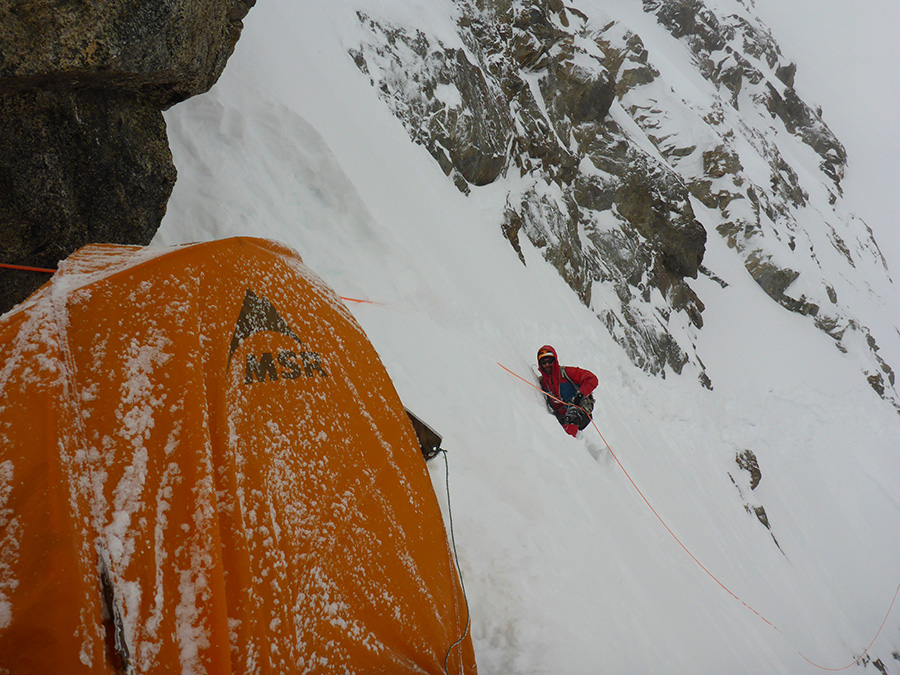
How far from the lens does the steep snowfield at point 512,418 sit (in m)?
3.41

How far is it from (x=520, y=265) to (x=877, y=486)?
652 inches

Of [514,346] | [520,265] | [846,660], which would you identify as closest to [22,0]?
[514,346]

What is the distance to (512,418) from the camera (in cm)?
506

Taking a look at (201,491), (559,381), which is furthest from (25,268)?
(559,381)

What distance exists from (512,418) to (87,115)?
14.3 feet

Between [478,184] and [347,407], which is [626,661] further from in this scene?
[478,184]

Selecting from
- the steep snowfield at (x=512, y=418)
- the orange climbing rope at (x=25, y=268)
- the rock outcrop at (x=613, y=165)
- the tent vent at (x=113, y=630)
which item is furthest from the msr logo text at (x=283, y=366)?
the rock outcrop at (x=613, y=165)

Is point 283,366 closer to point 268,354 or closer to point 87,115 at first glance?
point 268,354

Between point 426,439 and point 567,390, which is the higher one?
point 426,439

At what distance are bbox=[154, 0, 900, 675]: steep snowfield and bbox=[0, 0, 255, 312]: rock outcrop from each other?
0.68 m

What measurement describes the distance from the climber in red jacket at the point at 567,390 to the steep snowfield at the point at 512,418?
417 mm

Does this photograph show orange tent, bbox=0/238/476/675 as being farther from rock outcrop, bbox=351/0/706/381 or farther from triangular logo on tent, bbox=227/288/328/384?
rock outcrop, bbox=351/0/706/381

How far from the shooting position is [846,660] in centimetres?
919

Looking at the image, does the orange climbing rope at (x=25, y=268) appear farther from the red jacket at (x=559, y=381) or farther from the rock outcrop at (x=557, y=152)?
the rock outcrop at (x=557, y=152)
